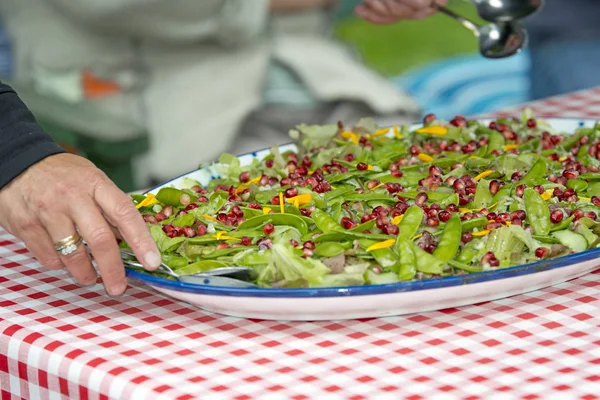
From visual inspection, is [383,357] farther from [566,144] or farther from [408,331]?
[566,144]

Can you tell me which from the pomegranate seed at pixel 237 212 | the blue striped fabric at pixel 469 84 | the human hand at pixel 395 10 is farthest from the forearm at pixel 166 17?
the pomegranate seed at pixel 237 212

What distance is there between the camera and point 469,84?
23.9 feet

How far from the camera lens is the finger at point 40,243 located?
1.46 metres

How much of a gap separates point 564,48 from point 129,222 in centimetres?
470

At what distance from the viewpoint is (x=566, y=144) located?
6.39ft

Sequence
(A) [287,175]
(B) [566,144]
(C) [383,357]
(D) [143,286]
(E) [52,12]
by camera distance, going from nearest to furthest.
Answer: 1. (C) [383,357]
2. (D) [143,286]
3. (A) [287,175]
4. (B) [566,144]
5. (E) [52,12]

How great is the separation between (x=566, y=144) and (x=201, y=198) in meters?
0.77

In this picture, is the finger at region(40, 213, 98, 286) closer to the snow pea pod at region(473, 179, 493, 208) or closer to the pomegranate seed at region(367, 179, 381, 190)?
the pomegranate seed at region(367, 179, 381, 190)

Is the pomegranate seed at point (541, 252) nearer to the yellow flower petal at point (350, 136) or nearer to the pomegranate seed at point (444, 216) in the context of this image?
the pomegranate seed at point (444, 216)

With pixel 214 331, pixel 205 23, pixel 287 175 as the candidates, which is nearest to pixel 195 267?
pixel 214 331

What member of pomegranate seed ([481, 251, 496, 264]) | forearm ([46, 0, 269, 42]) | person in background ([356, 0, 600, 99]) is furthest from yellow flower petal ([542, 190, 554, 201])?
forearm ([46, 0, 269, 42])

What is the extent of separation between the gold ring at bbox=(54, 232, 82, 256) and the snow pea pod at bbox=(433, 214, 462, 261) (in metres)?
0.52

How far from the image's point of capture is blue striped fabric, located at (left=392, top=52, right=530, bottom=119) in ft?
23.2

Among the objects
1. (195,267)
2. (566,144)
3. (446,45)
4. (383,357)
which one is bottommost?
(383,357)
